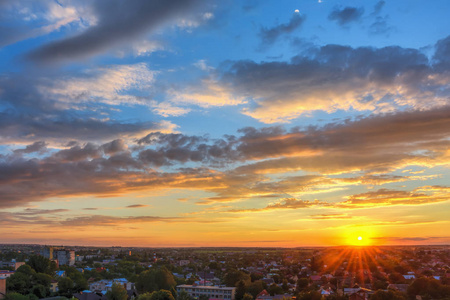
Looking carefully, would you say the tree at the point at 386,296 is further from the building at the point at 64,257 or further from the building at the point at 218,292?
the building at the point at 64,257

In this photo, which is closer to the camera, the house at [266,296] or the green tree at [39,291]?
the green tree at [39,291]

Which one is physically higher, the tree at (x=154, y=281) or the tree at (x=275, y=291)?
the tree at (x=154, y=281)

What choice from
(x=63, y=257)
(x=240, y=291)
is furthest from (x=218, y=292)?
(x=63, y=257)

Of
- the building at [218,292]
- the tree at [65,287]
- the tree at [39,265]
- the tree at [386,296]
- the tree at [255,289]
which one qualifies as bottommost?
the building at [218,292]

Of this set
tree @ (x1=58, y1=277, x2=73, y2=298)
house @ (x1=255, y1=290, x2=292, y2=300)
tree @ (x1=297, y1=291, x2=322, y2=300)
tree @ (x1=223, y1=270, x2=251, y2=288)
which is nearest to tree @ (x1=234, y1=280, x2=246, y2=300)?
house @ (x1=255, y1=290, x2=292, y2=300)

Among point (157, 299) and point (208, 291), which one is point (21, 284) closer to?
point (157, 299)

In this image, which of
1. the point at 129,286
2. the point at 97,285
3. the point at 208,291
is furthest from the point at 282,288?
the point at 97,285

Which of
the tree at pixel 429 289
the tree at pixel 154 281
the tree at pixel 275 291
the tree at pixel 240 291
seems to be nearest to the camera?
the tree at pixel 429 289

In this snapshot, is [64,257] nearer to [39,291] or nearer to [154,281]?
[154,281]

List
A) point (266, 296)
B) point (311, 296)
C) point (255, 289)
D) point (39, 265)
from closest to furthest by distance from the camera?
point (311, 296) < point (266, 296) < point (255, 289) < point (39, 265)

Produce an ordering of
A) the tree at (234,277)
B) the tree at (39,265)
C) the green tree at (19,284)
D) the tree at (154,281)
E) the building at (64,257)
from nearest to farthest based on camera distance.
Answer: the green tree at (19,284), the tree at (154,281), the tree at (39,265), the tree at (234,277), the building at (64,257)

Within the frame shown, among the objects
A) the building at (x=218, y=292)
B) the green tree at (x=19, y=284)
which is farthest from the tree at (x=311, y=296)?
the green tree at (x=19, y=284)
